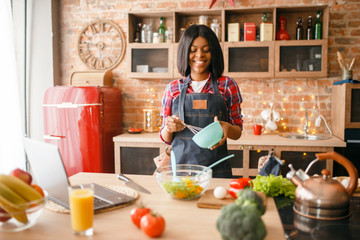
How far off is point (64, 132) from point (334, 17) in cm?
315

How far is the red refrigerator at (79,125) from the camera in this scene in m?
3.13

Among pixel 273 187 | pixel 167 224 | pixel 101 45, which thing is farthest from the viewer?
pixel 101 45

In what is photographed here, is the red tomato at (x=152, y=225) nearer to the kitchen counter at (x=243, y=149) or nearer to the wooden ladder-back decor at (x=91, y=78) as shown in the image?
the kitchen counter at (x=243, y=149)

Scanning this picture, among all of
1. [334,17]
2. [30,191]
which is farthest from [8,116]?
[334,17]

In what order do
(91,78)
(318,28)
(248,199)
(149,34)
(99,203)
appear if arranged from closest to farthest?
(248,199) < (99,203) < (318,28) < (149,34) < (91,78)

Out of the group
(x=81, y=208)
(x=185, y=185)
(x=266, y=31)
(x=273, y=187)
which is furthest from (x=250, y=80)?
(x=81, y=208)

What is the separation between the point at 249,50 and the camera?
3.18m

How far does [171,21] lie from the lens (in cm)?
359

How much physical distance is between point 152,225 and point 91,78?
294 cm

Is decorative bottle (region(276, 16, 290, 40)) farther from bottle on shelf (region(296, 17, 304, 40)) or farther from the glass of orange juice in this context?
the glass of orange juice

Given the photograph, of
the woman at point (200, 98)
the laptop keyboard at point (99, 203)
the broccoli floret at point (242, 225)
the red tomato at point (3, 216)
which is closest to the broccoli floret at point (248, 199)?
the broccoli floret at point (242, 225)

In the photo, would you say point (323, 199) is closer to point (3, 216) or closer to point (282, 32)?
point (3, 216)

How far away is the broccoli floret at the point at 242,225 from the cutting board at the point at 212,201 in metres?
0.34

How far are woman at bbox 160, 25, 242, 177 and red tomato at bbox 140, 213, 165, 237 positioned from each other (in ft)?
3.08
